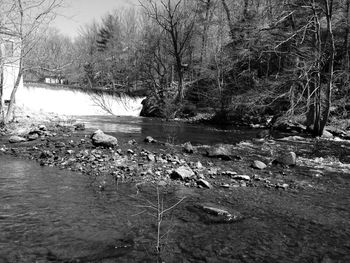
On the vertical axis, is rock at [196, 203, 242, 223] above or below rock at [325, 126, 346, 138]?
below

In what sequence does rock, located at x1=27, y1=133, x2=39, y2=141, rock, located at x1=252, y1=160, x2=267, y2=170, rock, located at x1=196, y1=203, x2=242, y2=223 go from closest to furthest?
rock, located at x1=196, y1=203, x2=242, y2=223, rock, located at x1=252, y1=160, x2=267, y2=170, rock, located at x1=27, y1=133, x2=39, y2=141

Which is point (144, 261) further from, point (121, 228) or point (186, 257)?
point (121, 228)

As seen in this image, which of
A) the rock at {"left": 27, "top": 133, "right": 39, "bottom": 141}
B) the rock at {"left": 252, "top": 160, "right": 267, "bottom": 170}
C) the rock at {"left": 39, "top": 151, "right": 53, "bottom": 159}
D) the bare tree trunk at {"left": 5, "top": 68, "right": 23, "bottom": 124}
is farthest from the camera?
the bare tree trunk at {"left": 5, "top": 68, "right": 23, "bottom": 124}

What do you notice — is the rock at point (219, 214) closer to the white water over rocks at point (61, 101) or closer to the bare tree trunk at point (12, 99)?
the bare tree trunk at point (12, 99)

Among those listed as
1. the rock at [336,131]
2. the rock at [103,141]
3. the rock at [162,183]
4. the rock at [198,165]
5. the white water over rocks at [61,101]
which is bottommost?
the rock at [162,183]

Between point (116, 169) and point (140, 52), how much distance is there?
30946 mm

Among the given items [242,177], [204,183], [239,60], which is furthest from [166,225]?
[239,60]

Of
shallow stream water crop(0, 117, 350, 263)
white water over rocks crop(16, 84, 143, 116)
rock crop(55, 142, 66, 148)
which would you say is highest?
white water over rocks crop(16, 84, 143, 116)

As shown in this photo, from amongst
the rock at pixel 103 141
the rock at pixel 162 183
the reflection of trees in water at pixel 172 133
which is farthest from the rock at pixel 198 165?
the reflection of trees in water at pixel 172 133

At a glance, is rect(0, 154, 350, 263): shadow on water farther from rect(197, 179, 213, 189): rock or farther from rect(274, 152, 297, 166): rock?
rect(274, 152, 297, 166): rock

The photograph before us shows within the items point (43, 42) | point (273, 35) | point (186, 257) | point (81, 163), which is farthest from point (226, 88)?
point (186, 257)

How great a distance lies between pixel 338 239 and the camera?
504 cm

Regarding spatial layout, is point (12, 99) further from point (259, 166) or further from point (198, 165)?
point (259, 166)

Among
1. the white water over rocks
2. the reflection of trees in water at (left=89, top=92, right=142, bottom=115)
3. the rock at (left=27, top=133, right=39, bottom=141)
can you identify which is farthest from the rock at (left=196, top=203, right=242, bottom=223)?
the reflection of trees in water at (left=89, top=92, right=142, bottom=115)
